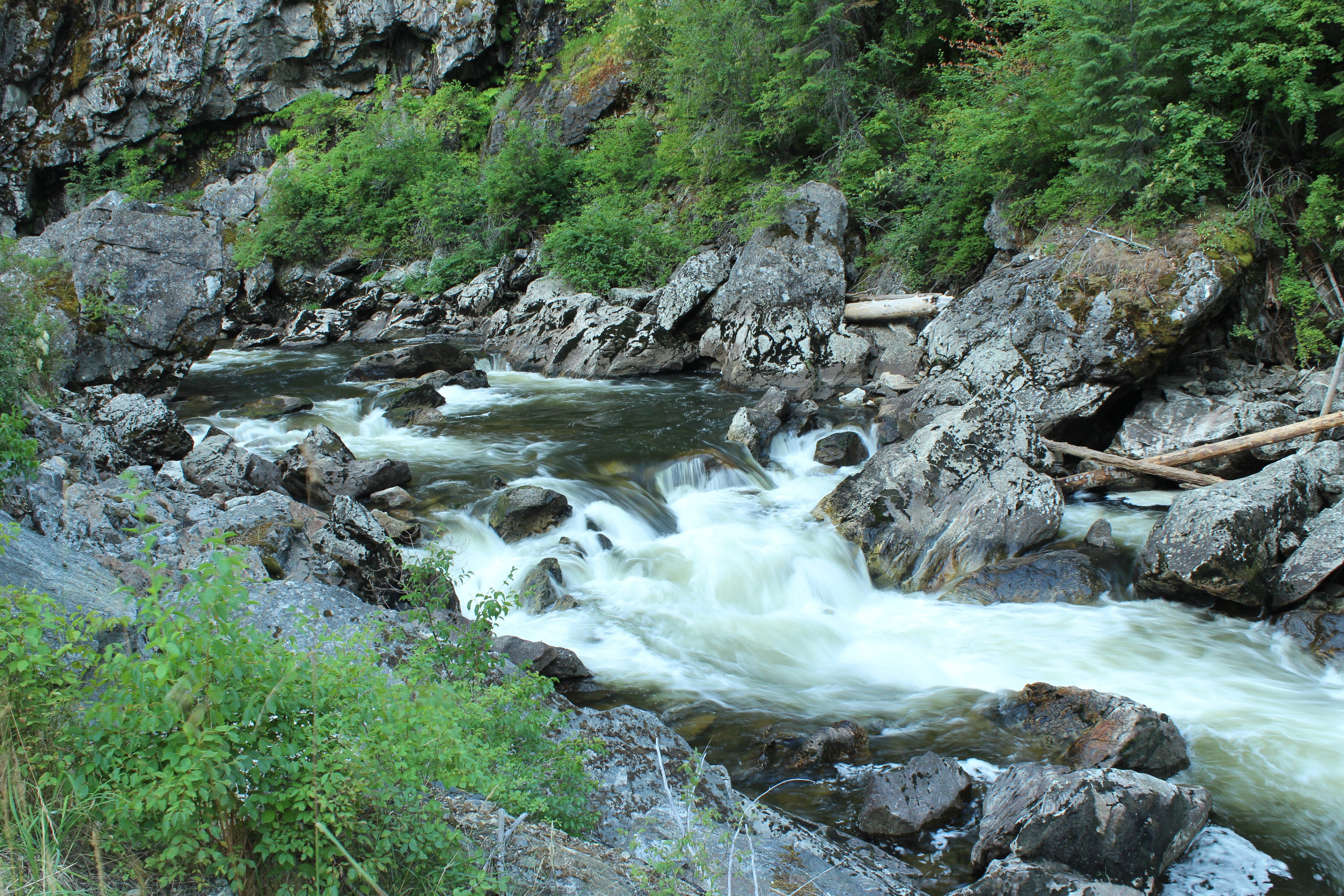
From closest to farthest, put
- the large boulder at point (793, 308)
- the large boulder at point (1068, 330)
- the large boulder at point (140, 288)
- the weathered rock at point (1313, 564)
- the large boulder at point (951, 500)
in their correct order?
the weathered rock at point (1313, 564)
the large boulder at point (951, 500)
the large boulder at point (140, 288)
the large boulder at point (1068, 330)
the large boulder at point (793, 308)

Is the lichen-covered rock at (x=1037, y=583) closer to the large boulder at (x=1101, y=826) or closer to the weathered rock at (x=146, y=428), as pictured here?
the large boulder at (x=1101, y=826)

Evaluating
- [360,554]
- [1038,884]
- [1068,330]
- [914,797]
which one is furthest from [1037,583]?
[360,554]

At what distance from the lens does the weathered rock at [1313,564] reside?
6559mm

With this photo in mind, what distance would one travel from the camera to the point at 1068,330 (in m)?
10.9

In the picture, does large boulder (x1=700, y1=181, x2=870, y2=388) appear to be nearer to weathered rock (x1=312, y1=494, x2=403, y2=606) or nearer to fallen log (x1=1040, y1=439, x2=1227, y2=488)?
fallen log (x1=1040, y1=439, x2=1227, y2=488)

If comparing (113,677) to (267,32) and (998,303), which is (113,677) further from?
(267,32)

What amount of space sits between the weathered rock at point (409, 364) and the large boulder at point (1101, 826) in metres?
13.9

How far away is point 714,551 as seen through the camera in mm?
8422

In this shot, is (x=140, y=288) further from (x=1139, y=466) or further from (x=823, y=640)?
(x=1139, y=466)

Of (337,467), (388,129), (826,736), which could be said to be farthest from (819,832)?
(388,129)

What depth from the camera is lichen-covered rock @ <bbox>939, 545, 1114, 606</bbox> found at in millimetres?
7309

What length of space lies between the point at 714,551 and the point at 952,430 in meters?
3.12

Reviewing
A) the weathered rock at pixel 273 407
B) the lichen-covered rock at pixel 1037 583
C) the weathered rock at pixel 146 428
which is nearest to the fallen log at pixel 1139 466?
the lichen-covered rock at pixel 1037 583

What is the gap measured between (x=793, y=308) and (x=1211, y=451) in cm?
795
